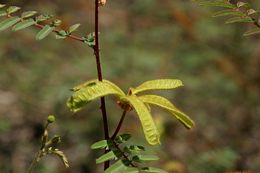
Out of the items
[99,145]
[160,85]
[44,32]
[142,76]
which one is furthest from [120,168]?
[142,76]

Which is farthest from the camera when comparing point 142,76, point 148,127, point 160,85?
point 142,76

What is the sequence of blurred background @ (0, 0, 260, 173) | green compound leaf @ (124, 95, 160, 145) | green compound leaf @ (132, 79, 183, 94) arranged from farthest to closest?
blurred background @ (0, 0, 260, 173)
green compound leaf @ (132, 79, 183, 94)
green compound leaf @ (124, 95, 160, 145)

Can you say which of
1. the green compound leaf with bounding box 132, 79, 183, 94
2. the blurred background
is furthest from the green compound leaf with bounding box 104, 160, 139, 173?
the blurred background

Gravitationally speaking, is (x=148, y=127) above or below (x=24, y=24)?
below

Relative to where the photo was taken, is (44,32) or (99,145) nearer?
(99,145)

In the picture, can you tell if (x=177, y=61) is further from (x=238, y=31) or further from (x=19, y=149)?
(x=19, y=149)

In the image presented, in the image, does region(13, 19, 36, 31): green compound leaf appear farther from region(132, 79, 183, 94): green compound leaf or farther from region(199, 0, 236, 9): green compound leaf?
A: region(199, 0, 236, 9): green compound leaf

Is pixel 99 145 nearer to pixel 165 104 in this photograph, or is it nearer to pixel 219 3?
pixel 165 104

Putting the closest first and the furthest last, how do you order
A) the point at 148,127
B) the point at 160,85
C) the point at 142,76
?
the point at 148,127 → the point at 160,85 → the point at 142,76
